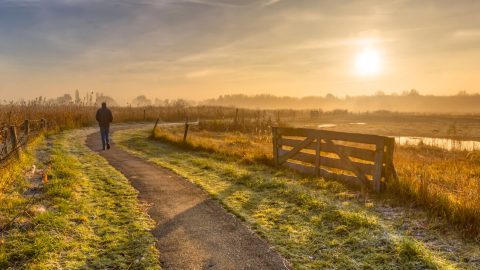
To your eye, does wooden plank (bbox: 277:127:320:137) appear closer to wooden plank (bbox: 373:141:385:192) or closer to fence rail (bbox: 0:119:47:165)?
wooden plank (bbox: 373:141:385:192)

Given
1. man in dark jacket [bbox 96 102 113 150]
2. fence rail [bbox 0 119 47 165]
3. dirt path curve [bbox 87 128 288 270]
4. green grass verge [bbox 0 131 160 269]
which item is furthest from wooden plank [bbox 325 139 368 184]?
man in dark jacket [bbox 96 102 113 150]

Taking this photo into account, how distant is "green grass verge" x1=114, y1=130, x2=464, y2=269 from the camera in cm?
596

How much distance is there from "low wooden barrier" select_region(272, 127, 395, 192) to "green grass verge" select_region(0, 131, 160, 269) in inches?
222

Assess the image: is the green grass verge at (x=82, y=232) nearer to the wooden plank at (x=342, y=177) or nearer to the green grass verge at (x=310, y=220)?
the green grass verge at (x=310, y=220)

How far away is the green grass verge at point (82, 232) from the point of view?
230 inches

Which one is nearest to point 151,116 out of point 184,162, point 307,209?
point 184,162

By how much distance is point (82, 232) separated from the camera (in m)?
7.04

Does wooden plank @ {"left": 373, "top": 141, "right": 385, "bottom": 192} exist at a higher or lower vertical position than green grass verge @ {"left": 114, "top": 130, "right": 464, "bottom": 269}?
higher

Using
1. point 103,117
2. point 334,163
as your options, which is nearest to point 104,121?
point 103,117

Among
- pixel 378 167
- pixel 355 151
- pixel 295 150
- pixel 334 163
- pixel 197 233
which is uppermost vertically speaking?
pixel 355 151

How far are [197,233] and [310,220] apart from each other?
8.03 ft

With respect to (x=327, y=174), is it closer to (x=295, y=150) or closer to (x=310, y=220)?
(x=295, y=150)

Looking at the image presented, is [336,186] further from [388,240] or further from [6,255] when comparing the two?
[6,255]

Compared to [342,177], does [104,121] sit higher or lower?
higher
